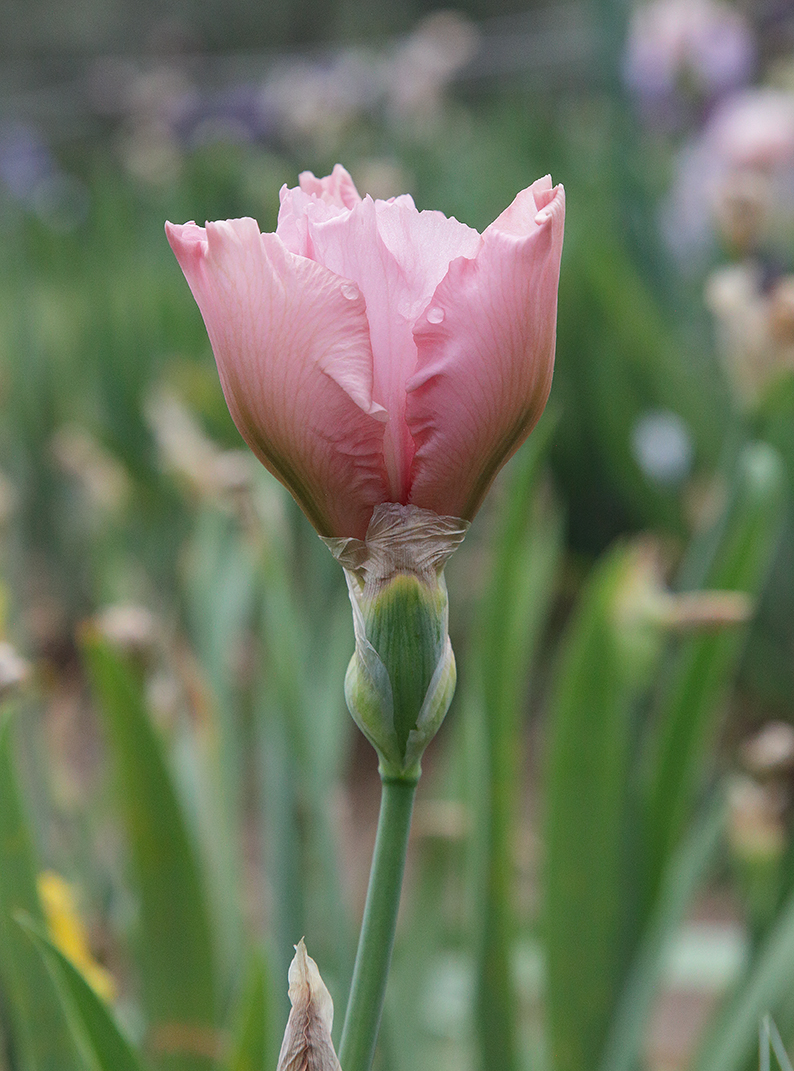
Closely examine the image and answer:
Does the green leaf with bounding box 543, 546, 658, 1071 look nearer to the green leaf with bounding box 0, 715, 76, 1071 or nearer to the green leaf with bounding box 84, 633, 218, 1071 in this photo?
the green leaf with bounding box 84, 633, 218, 1071

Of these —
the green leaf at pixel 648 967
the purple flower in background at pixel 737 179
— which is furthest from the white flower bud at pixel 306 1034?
the purple flower in background at pixel 737 179

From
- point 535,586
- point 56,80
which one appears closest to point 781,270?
point 535,586

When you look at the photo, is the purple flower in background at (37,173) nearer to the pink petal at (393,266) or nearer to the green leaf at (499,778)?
the green leaf at (499,778)

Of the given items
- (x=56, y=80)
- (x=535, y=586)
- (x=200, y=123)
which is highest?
(x=56, y=80)

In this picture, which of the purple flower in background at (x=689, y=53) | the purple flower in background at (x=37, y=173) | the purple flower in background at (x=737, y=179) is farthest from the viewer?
the purple flower in background at (x=37, y=173)

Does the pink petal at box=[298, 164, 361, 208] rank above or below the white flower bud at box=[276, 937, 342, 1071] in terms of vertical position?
above

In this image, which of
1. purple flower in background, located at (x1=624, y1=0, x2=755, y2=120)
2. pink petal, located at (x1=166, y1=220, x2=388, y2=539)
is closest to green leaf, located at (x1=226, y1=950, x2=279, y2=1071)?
pink petal, located at (x1=166, y1=220, x2=388, y2=539)

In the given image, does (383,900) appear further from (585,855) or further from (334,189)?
(585,855)

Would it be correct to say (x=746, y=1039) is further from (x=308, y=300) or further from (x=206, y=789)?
(x=308, y=300)
